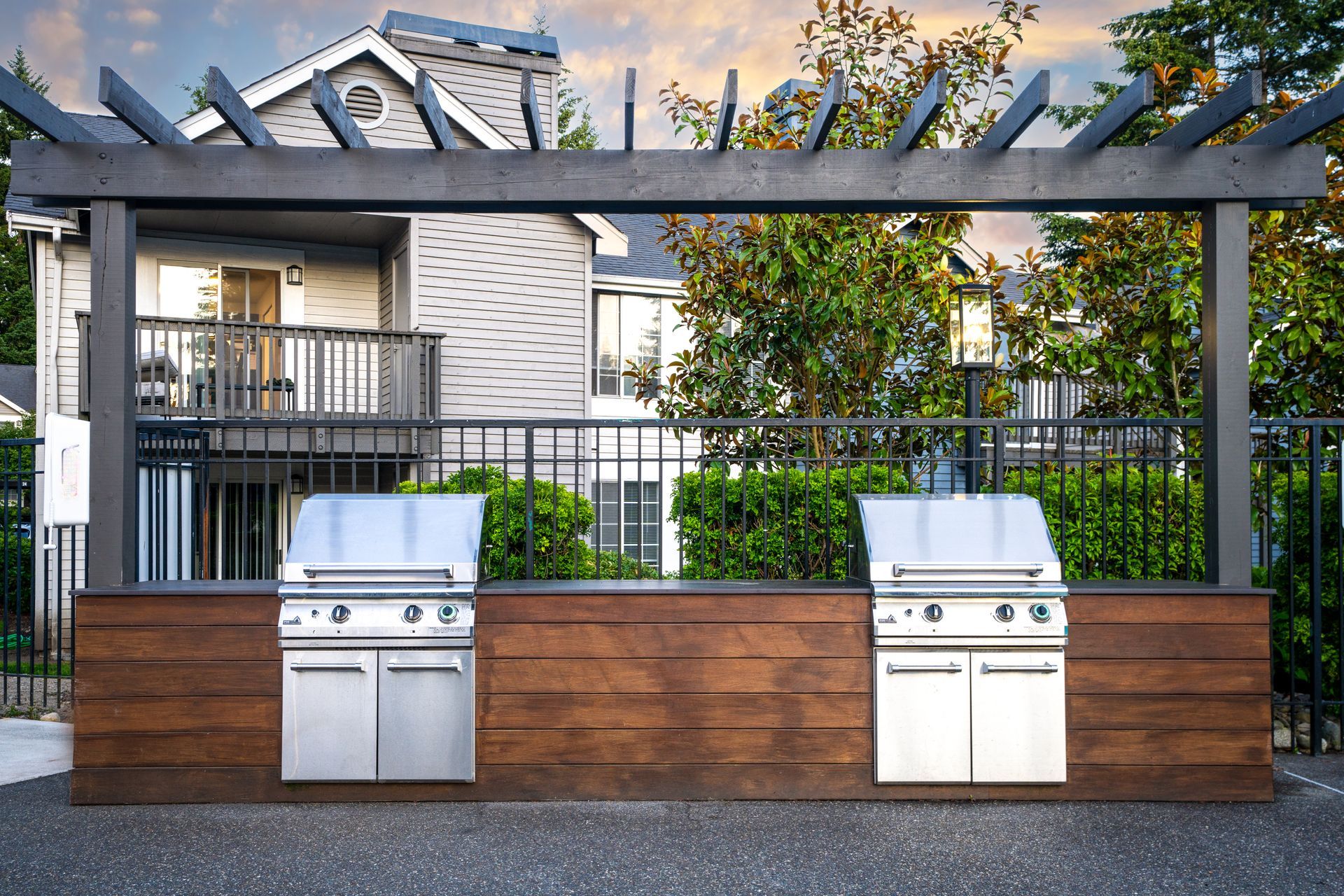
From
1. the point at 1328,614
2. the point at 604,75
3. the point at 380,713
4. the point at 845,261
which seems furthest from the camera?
the point at 604,75

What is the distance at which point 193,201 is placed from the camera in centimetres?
420

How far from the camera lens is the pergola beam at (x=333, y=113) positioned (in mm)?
3631

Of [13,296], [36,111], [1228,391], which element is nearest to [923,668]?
[1228,391]

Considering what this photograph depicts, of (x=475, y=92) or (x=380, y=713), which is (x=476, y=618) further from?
(x=475, y=92)

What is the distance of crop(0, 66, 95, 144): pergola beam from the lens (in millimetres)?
3654

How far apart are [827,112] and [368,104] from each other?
8.67 metres

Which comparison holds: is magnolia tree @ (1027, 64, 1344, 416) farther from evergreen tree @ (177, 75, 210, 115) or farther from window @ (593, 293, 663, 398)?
evergreen tree @ (177, 75, 210, 115)

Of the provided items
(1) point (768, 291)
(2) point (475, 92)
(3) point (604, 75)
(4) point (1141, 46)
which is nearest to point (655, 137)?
(3) point (604, 75)

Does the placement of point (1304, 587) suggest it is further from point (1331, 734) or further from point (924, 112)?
point (924, 112)

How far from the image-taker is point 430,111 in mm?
3840

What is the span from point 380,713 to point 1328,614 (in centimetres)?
511

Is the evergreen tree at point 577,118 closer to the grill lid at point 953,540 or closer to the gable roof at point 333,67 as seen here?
the gable roof at point 333,67

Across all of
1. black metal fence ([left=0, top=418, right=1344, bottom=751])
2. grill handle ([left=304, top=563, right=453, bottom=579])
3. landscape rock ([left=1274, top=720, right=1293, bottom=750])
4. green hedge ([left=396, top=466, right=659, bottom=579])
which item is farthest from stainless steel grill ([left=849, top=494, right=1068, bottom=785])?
green hedge ([left=396, top=466, right=659, bottom=579])

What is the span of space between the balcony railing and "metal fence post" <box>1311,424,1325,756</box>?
750 cm
